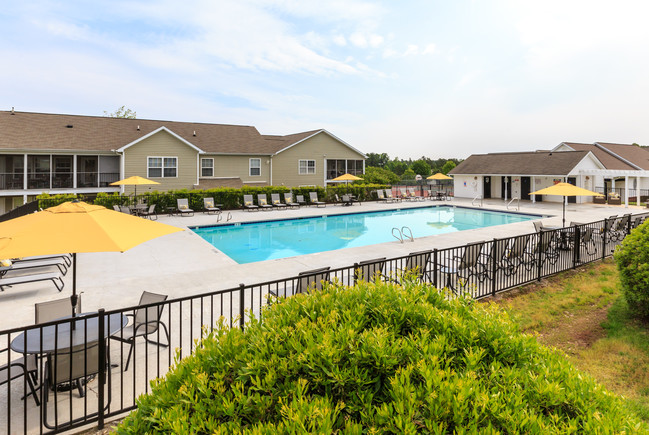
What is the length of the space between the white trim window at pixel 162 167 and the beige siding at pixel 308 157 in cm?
864

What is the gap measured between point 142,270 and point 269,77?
27681 millimetres

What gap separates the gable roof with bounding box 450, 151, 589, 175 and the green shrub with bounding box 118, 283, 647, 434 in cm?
3179

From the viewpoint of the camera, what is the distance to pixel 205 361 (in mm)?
2201

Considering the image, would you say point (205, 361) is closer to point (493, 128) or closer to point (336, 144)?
point (336, 144)

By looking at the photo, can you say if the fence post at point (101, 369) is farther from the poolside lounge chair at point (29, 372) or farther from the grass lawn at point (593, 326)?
the grass lawn at point (593, 326)

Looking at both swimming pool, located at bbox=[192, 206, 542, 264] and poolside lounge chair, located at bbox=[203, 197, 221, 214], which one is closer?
swimming pool, located at bbox=[192, 206, 542, 264]

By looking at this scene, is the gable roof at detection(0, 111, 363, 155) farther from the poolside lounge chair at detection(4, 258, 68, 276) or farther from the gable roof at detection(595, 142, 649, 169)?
the gable roof at detection(595, 142, 649, 169)

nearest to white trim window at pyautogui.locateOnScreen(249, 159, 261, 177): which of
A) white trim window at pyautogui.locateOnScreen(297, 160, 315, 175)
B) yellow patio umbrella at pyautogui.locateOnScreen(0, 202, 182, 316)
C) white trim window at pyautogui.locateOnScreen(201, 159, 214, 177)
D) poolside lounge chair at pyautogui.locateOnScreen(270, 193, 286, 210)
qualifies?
white trim window at pyautogui.locateOnScreen(201, 159, 214, 177)

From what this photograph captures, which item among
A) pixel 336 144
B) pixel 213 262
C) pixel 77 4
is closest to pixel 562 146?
pixel 336 144

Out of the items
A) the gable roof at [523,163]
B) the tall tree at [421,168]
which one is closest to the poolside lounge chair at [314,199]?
the gable roof at [523,163]

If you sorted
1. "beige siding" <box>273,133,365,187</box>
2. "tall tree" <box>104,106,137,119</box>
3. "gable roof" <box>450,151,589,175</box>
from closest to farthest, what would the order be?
"gable roof" <box>450,151,589,175</box> < "beige siding" <box>273,133,365,187</box> < "tall tree" <box>104,106,137,119</box>

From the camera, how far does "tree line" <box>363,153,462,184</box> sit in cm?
6123

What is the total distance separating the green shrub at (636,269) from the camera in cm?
630

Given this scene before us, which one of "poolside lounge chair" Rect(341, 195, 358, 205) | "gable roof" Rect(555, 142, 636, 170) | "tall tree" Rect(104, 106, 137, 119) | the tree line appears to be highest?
"tall tree" Rect(104, 106, 137, 119)
